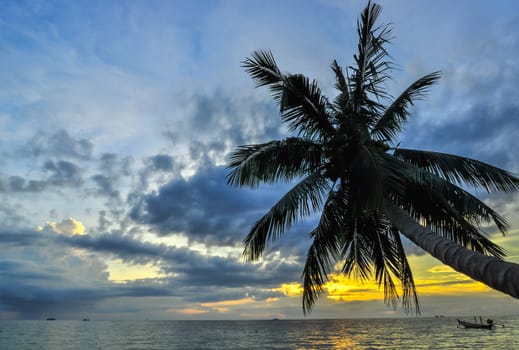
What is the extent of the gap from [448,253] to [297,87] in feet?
16.5

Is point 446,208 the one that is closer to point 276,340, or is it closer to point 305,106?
point 305,106

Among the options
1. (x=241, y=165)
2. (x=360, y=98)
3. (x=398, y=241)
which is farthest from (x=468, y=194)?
(x=241, y=165)

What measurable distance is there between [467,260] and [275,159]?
5.33 meters

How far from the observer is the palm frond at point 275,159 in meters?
9.90

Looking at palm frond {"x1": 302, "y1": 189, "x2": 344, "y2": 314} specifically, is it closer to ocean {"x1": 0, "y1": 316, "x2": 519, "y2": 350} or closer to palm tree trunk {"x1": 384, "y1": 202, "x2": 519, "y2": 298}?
palm tree trunk {"x1": 384, "y1": 202, "x2": 519, "y2": 298}

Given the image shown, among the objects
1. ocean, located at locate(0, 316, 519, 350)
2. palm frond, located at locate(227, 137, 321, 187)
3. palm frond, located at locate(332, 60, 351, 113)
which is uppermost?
palm frond, located at locate(332, 60, 351, 113)

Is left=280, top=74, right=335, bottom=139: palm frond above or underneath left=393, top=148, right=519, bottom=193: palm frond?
above

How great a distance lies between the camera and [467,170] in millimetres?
9219

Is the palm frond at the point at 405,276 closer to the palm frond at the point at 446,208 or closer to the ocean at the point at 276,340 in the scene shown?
the palm frond at the point at 446,208

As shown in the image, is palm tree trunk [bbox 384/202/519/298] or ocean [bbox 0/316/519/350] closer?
palm tree trunk [bbox 384/202/519/298]

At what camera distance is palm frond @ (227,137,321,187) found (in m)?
9.90

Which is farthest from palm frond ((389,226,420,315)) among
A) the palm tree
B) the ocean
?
the ocean

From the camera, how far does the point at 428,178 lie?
27.9 ft

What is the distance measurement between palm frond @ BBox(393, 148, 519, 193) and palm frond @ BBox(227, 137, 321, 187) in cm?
277
